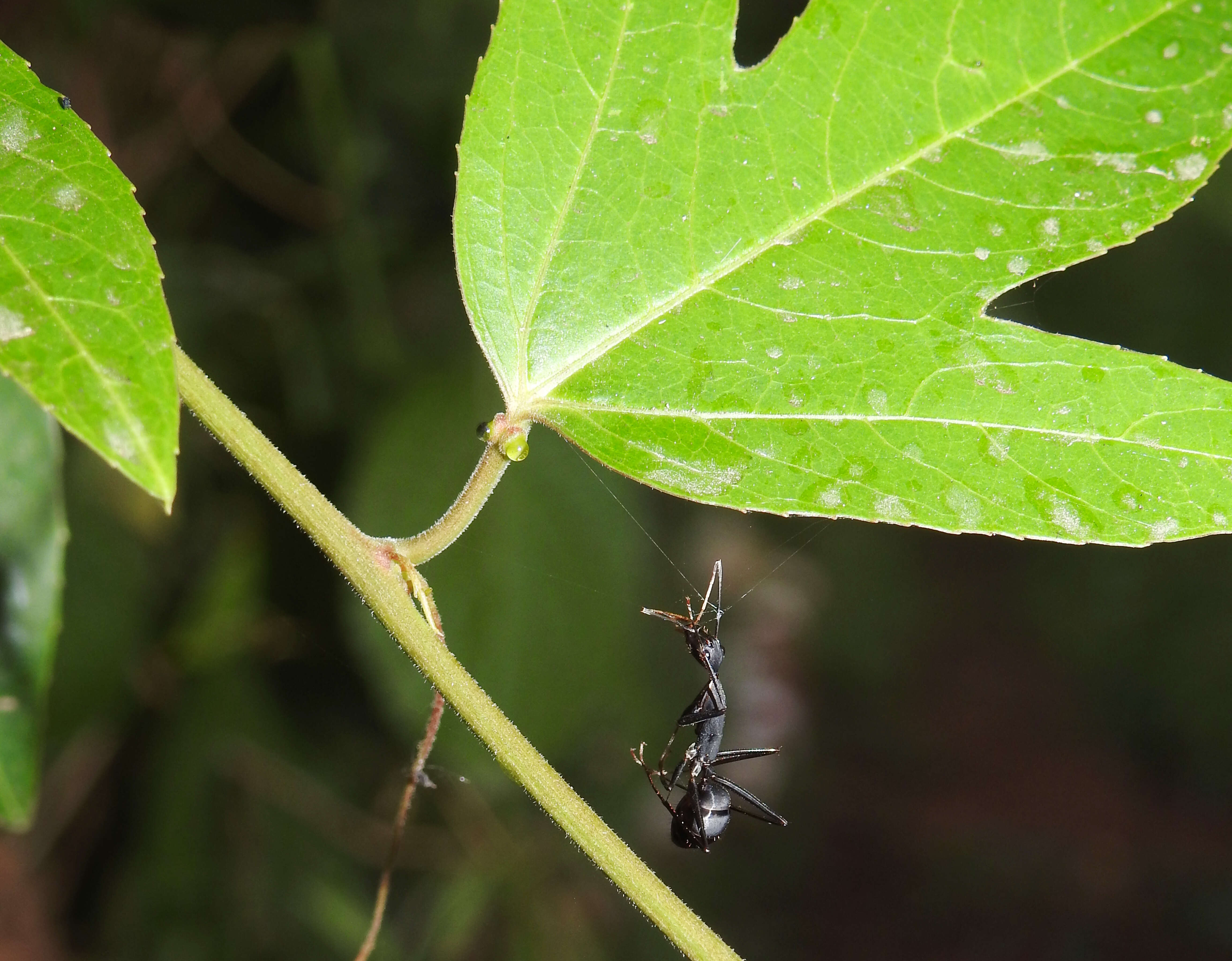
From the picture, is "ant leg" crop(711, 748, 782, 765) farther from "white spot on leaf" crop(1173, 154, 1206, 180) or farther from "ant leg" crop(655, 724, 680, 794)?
"white spot on leaf" crop(1173, 154, 1206, 180)

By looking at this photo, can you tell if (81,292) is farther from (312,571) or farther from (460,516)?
(312,571)

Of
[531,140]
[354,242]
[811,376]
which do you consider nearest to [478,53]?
[354,242]

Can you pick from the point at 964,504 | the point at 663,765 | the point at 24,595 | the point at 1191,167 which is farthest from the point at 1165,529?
the point at 24,595

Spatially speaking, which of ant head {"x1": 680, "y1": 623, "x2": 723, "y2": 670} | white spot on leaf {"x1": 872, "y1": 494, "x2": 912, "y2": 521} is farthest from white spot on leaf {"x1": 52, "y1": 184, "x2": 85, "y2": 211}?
ant head {"x1": 680, "y1": 623, "x2": 723, "y2": 670}

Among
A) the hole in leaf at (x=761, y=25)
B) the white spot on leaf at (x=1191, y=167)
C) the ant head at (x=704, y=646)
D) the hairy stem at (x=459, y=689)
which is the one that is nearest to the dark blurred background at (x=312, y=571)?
the hole in leaf at (x=761, y=25)

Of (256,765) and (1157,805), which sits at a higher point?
(256,765)

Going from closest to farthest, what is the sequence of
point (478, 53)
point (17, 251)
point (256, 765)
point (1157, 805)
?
point (17, 251) < point (478, 53) < point (256, 765) < point (1157, 805)

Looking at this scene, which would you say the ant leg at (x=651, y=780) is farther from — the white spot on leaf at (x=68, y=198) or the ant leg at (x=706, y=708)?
the white spot on leaf at (x=68, y=198)

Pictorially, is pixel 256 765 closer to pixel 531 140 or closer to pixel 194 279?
Answer: pixel 194 279
